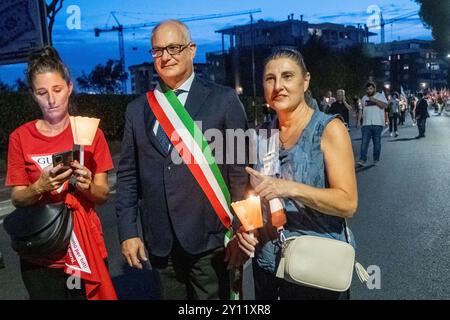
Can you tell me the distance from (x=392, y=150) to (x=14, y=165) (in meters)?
13.4

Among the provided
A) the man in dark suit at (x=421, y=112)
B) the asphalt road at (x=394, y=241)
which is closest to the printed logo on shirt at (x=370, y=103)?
the asphalt road at (x=394, y=241)

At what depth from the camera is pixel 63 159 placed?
7.17 ft

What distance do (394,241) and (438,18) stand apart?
1724 inches

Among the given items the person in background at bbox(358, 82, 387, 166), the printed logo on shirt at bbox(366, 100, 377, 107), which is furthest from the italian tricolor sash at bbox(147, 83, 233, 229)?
the printed logo on shirt at bbox(366, 100, 377, 107)

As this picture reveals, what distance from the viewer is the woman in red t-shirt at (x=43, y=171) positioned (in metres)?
2.36

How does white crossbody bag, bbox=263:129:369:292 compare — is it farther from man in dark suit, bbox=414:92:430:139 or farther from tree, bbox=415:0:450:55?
tree, bbox=415:0:450:55

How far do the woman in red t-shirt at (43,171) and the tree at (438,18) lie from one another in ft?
150

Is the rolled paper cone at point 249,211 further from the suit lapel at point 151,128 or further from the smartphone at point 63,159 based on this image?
the smartphone at point 63,159

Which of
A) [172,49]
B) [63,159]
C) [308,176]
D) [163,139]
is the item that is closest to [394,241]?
[308,176]

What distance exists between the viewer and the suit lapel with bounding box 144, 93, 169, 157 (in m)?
2.31

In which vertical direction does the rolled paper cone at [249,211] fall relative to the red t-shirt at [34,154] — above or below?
below

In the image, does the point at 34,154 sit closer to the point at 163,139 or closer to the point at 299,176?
the point at 163,139

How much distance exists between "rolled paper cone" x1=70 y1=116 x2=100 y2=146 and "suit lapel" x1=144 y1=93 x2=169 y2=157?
0.81 feet
